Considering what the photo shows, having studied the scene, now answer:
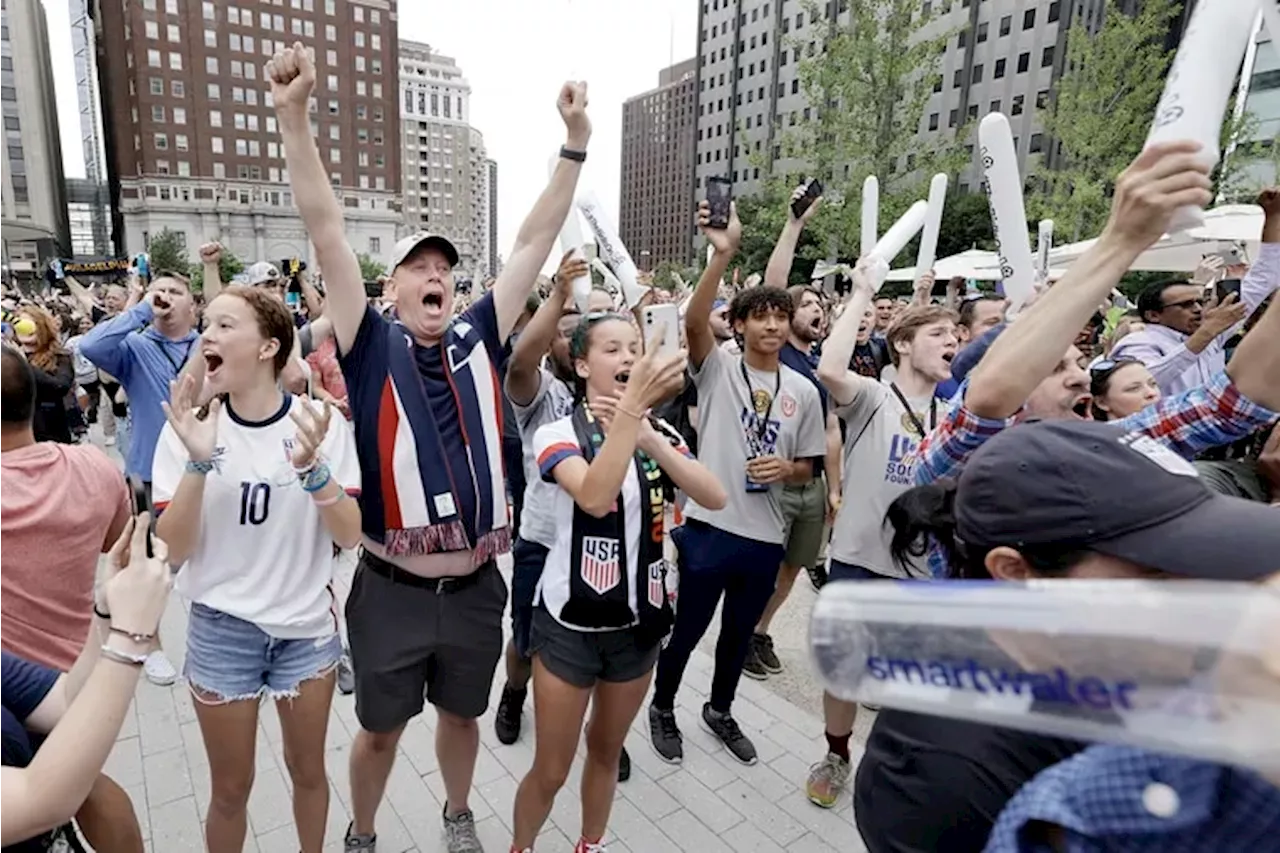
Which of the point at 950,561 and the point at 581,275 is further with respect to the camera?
the point at 581,275

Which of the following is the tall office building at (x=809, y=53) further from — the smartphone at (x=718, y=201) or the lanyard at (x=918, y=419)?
the lanyard at (x=918, y=419)

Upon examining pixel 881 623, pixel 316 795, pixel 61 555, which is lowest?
pixel 316 795

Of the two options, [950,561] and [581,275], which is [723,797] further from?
[581,275]

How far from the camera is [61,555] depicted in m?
2.17

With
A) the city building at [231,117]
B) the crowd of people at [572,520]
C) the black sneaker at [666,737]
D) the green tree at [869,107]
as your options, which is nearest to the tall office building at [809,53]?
the green tree at [869,107]

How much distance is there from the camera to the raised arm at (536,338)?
309 centimetres

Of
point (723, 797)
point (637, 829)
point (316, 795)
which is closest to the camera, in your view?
point (316, 795)

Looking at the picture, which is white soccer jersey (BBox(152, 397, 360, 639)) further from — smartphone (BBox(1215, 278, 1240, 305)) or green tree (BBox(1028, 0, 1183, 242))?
green tree (BBox(1028, 0, 1183, 242))

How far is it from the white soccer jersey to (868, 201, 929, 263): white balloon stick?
283 centimetres

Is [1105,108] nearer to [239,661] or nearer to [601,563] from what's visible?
[601,563]

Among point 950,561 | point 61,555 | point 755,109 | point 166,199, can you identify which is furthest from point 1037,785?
point 166,199

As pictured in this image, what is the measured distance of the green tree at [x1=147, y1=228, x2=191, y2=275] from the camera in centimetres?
5775

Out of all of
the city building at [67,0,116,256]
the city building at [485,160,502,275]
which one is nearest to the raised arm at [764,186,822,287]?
the city building at [67,0,116,256]

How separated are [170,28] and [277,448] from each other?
279 feet
